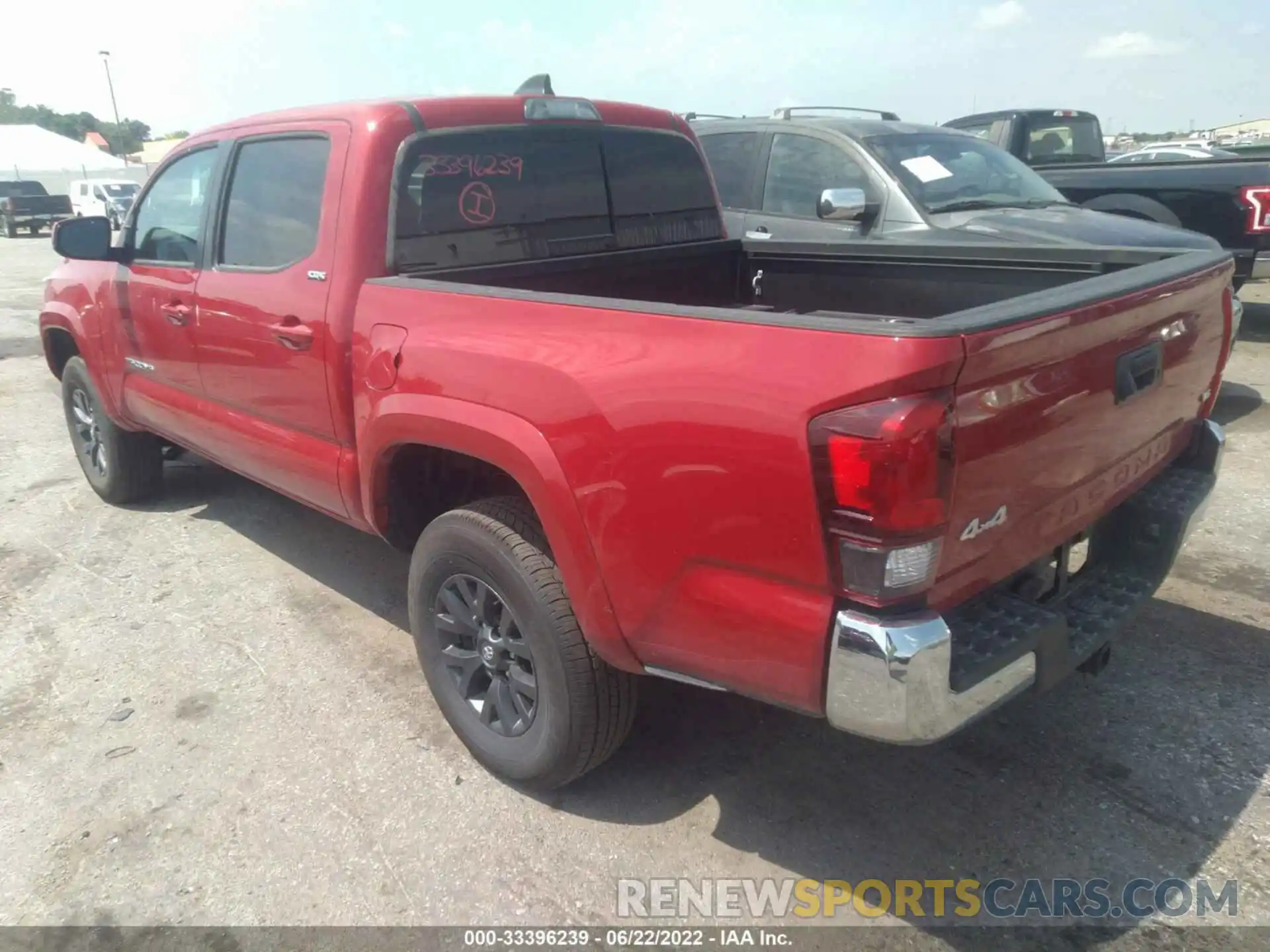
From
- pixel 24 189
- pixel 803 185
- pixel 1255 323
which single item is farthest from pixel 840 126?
pixel 24 189

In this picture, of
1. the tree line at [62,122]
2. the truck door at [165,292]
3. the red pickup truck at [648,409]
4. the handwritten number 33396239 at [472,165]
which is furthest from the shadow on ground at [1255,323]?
the tree line at [62,122]

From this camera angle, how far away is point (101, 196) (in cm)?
2761

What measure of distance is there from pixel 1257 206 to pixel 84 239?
25.0 ft

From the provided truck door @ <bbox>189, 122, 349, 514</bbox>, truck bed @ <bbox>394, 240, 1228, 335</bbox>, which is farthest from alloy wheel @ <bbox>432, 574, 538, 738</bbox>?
truck bed @ <bbox>394, 240, 1228, 335</bbox>

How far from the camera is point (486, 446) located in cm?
250

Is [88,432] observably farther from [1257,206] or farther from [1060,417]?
[1257,206]

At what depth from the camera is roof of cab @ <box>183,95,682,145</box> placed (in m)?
3.10

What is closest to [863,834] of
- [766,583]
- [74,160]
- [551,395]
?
[766,583]

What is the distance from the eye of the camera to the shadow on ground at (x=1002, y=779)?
8.13ft

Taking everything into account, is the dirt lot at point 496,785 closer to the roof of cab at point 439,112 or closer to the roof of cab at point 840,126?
the roof of cab at point 439,112

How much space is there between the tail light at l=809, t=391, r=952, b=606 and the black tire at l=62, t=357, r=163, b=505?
435 centimetres

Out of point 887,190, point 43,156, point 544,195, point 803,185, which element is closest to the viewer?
point 544,195

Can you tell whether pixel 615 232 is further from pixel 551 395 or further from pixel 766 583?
pixel 766 583

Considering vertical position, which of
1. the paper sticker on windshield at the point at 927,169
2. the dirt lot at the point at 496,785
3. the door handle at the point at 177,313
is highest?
the paper sticker on windshield at the point at 927,169
